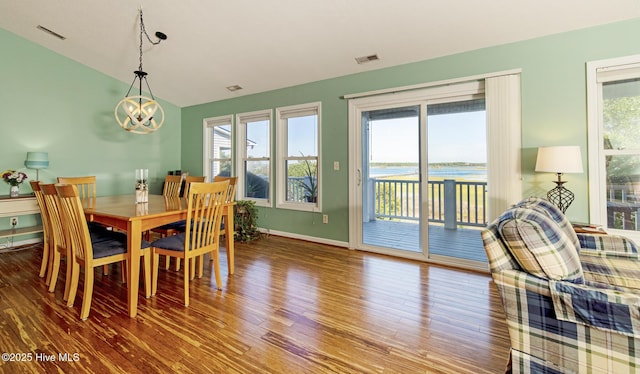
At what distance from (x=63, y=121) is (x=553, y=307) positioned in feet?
19.8

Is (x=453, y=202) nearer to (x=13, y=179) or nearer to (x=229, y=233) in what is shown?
(x=229, y=233)

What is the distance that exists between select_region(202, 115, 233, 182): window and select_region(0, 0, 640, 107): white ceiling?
1.13 meters

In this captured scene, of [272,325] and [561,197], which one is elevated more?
[561,197]

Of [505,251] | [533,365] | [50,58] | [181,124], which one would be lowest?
[533,365]

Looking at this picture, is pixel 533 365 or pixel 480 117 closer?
pixel 533 365

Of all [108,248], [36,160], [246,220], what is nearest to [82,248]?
[108,248]

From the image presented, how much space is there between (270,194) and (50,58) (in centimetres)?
382

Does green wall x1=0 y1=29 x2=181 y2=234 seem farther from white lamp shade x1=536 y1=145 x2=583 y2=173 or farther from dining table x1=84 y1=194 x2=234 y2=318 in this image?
white lamp shade x1=536 y1=145 x2=583 y2=173

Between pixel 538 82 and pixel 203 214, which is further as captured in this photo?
pixel 538 82

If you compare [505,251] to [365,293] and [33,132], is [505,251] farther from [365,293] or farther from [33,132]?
[33,132]

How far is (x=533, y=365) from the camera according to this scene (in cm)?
123

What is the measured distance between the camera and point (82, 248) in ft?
7.01

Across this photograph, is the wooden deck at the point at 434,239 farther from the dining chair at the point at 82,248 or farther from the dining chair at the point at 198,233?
the dining chair at the point at 82,248

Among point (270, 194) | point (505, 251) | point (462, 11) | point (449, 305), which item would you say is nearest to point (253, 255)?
point (270, 194)
